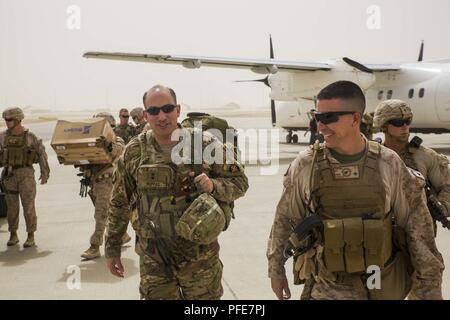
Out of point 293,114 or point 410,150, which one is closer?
point 410,150

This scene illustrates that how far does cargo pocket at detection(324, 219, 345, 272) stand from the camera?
7.79ft

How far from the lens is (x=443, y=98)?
50.4ft

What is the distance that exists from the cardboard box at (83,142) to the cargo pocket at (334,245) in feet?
12.6

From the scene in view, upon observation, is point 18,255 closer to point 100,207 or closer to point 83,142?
point 100,207

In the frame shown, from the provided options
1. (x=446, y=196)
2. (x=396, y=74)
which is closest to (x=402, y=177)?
(x=446, y=196)

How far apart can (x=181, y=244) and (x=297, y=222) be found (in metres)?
0.74

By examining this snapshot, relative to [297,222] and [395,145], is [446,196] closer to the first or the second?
[395,145]

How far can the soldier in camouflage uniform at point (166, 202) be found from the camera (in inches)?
115

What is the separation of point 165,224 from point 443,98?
14.4 metres

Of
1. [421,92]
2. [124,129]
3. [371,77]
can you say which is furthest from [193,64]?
[124,129]

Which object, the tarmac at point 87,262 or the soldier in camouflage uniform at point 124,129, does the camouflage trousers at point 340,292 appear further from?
the soldier in camouflage uniform at point 124,129

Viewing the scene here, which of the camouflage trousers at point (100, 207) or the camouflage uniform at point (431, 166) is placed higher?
the camouflage uniform at point (431, 166)

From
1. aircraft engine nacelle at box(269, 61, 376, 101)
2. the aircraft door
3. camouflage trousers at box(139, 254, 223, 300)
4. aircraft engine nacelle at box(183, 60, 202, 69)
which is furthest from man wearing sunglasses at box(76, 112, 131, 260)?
aircraft engine nacelle at box(269, 61, 376, 101)

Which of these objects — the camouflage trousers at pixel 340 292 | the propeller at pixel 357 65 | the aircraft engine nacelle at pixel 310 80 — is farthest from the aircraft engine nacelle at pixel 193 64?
the camouflage trousers at pixel 340 292
